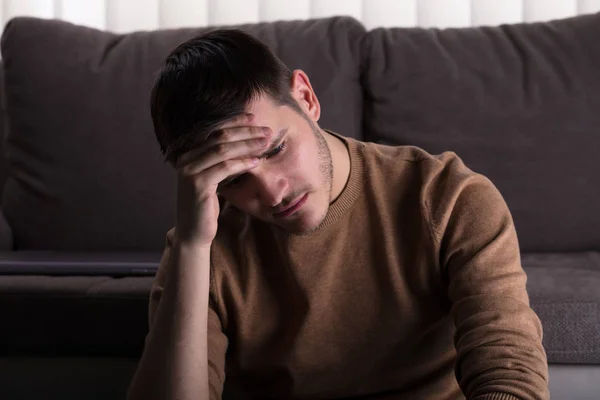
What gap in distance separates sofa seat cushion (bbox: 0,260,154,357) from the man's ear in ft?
1.62

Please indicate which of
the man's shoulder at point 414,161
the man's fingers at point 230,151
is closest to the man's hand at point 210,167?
the man's fingers at point 230,151

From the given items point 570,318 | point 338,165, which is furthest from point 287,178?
point 570,318

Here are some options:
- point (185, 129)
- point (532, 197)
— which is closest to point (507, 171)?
point (532, 197)

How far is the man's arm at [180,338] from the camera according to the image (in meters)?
1.00

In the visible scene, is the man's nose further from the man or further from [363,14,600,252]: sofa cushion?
[363,14,600,252]: sofa cushion

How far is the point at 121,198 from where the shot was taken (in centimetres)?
190

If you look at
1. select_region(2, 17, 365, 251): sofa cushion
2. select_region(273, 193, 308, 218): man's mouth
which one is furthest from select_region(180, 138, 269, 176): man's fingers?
select_region(2, 17, 365, 251): sofa cushion

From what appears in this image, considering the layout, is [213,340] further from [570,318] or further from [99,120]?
[99,120]

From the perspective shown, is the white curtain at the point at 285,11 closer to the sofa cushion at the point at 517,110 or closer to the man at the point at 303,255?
the sofa cushion at the point at 517,110

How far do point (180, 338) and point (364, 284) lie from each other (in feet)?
0.91

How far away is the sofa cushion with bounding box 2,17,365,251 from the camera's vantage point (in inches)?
74.9

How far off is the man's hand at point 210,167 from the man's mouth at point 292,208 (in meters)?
0.09

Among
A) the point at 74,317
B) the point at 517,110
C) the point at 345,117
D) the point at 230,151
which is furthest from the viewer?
the point at 345,117

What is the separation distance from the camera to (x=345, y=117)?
191 centimetres
